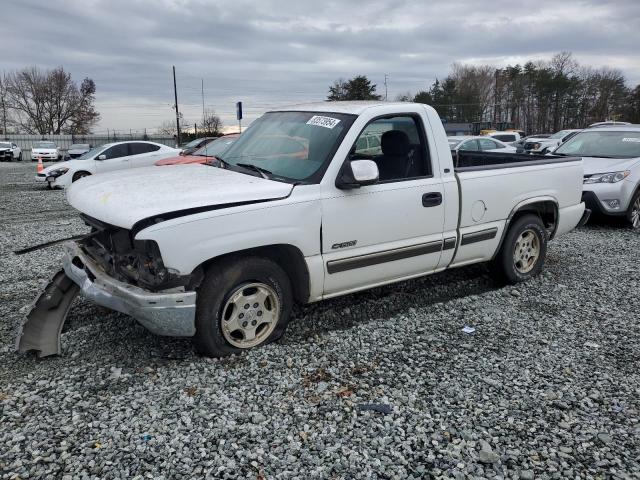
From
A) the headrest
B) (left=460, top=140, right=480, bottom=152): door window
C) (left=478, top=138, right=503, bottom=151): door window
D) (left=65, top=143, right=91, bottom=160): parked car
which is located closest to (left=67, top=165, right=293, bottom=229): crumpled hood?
the headrest

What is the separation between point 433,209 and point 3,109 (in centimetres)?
7833

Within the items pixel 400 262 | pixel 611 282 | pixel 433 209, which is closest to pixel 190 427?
pixel 400 262

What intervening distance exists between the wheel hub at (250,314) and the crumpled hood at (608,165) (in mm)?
6966

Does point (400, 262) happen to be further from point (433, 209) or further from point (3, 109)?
point (3, 109)

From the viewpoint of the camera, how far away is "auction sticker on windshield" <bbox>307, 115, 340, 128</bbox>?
4.46m

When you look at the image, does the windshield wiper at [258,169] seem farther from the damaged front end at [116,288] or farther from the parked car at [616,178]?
the parked car at [616,178]

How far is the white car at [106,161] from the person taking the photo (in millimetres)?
15828

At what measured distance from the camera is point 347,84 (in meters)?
64.8

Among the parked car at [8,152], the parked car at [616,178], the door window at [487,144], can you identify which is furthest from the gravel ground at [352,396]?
the parked car at [8,152]

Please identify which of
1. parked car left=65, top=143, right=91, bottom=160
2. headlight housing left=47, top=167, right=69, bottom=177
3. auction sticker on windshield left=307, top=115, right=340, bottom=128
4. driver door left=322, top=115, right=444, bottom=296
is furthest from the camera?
parked car left=65, top=143, right=91, bottom=160

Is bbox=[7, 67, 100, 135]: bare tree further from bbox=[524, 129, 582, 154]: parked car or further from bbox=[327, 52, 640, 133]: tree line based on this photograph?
bbox=[524, 129, 582, 154]: parked car

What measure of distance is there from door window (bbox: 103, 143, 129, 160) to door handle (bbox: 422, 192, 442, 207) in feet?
45.7

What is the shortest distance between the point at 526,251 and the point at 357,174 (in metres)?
2.84

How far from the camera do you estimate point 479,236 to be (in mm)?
5215
